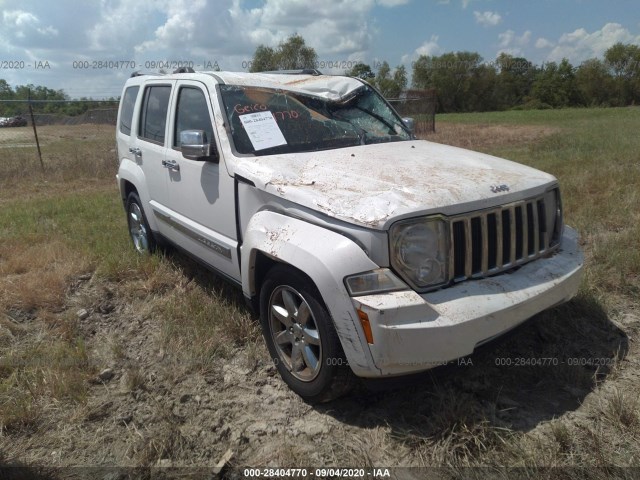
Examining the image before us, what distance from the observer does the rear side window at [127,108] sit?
5270mm

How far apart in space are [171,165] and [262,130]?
1.03m

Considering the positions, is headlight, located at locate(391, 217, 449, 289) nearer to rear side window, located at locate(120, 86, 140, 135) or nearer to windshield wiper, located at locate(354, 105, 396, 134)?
windshield wiper, located at locate(354, 105, 396, 134)

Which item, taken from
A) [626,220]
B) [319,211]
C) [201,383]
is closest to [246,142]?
[319,211]

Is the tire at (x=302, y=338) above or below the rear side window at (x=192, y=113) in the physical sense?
below

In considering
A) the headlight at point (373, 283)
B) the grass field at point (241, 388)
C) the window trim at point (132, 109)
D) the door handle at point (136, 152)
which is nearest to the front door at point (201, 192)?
the grass field at point (241, 388)

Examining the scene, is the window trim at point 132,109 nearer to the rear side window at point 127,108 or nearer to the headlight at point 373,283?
the rear side window at point 127,108

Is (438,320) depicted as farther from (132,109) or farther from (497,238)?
(132,109)

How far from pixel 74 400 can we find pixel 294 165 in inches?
75.1

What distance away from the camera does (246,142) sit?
11.2 ft

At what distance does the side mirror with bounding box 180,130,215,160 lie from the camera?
11.0 feet

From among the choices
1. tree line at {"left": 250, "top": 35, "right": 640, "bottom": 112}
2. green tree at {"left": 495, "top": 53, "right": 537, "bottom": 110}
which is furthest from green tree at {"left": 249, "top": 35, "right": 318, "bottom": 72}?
green tree at {"left": 495, "top": 53, "right": 537, "bottom": 110}

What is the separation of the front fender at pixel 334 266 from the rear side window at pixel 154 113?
7.54 ft

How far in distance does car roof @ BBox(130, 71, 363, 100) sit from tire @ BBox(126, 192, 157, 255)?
1417 mm

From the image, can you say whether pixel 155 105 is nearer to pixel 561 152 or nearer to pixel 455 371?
pixel 455 371
